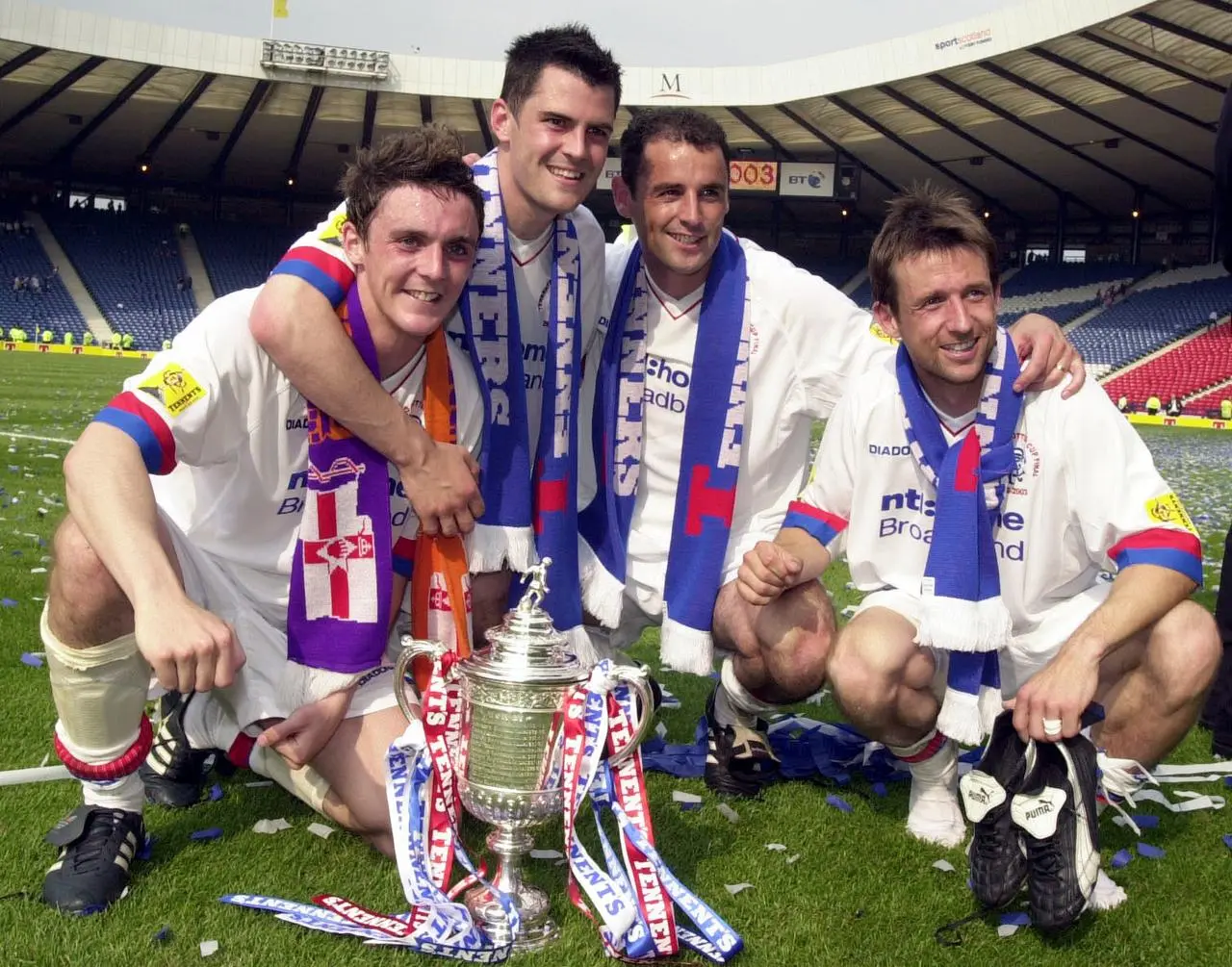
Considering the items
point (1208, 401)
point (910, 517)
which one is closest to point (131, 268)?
point (1208, 401)

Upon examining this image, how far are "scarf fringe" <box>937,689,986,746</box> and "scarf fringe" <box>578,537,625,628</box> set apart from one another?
42.7 inches

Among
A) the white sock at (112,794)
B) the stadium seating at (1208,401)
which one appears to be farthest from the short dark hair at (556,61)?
the stadium seating at (1208,401)

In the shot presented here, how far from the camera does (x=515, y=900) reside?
2.39 metres

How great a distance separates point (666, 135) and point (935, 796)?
6.74 ft

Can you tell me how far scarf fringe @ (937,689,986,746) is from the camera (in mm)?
2873

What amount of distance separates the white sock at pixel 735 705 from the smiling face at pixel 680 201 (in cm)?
127

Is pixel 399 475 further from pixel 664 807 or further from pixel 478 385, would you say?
pixel 664 807

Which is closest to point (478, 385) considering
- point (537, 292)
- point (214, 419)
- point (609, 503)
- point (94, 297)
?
point (537, 292)

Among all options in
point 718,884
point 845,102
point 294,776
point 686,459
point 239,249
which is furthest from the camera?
point 239,249

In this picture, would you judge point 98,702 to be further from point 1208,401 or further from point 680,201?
point 1208,401

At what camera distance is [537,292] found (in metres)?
3.45

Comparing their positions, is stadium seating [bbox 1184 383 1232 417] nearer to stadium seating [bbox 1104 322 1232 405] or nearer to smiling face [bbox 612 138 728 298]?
stadium seating [bbox 1104 322 1232 405]

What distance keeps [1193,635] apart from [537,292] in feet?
6.68

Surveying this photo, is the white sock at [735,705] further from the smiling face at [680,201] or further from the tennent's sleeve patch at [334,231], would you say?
the tennent's sleeve patch at [334,231]
